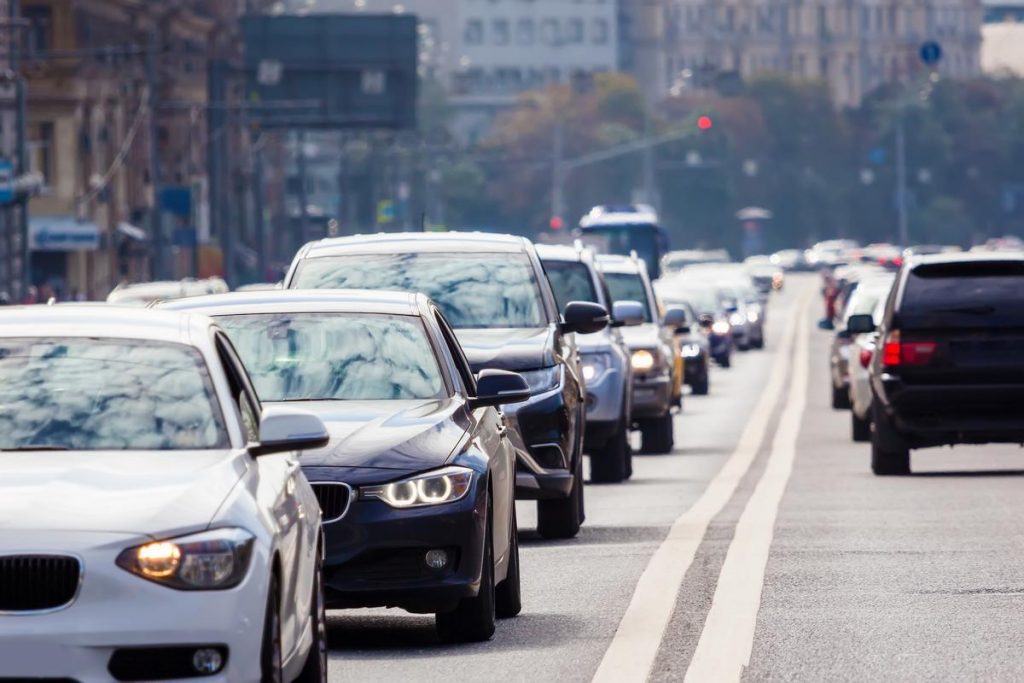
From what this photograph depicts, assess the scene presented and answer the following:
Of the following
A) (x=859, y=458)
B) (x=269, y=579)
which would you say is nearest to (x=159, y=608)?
(x=269, y=579)

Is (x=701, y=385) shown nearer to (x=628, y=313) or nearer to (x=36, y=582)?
(x=628, y=313)

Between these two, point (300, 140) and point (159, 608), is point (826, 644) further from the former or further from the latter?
point (300, 140)

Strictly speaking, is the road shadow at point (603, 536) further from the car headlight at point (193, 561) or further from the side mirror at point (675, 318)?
the side mirror at point (675, 318)

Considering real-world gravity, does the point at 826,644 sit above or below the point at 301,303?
below

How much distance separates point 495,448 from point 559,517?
15.6 feet

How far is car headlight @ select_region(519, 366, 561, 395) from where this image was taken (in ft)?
52.0

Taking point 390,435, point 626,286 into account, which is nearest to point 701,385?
point 626,286

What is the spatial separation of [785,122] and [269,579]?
560 feet

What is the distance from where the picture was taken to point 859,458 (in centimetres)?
2542

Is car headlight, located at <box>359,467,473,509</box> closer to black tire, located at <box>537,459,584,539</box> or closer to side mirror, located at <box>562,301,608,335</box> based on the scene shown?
black tire, located at <box>537,459,584,539</box>

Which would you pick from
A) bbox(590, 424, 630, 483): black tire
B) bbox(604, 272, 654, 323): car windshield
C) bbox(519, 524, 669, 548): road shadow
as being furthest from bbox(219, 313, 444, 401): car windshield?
bbox(604, 272, 654, 323): car windshield

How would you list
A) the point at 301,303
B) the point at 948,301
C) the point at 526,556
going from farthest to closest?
the point at 948,301
the point at 526,556
the point at 301,303

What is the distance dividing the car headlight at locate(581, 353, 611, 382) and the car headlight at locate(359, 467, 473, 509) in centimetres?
1001

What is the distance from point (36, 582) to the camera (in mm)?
7465
